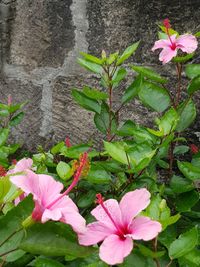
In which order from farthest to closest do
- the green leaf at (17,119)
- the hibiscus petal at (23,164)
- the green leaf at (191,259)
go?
the green leaf at (17,119)
the hibiscus petal at (23,164)
the green leaf at (191,259)

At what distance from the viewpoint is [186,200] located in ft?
3.37

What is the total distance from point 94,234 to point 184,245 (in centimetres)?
16

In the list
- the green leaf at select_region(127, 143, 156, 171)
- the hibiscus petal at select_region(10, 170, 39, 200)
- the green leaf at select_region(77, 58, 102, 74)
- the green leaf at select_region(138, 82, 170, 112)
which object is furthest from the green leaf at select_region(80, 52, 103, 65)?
the hibiscus petal at select_region(10, 170, 39, 200)

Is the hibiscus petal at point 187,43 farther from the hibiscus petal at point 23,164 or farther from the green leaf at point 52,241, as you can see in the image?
the green leaf at point 52,241

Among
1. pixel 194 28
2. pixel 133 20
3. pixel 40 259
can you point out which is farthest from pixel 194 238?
pixel 133 20

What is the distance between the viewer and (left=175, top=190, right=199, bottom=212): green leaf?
39.6 inches

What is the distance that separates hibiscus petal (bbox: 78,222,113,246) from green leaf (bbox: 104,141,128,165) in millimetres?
212

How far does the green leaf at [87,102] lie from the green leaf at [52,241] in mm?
555

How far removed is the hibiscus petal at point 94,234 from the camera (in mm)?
703

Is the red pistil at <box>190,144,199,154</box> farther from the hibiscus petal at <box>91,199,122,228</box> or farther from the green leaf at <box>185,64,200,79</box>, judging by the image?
the hibiscus petal at <box>91,199,122,228</box>

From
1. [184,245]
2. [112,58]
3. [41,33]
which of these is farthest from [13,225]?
[41,33]

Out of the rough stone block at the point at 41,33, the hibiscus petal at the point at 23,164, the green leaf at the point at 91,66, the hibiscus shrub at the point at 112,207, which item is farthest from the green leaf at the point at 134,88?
the rough stone block at the point at 41,33

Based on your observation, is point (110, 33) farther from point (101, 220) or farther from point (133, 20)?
point (101, 220)

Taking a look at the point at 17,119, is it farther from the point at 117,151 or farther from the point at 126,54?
the point at 117,151
